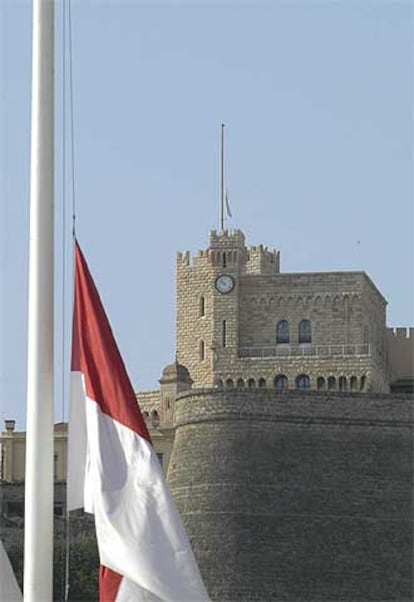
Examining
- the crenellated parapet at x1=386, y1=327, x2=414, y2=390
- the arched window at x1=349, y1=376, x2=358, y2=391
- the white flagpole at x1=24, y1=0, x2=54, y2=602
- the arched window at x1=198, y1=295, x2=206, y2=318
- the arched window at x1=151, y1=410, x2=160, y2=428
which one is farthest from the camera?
the crenellated parapet at x1=386, y1=327, x2=414, y2=390

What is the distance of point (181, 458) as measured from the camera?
51.1 meters

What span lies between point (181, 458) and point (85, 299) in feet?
141

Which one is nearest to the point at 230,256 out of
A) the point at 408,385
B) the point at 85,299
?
the point at 408,385

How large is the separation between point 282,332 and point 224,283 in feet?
8.79

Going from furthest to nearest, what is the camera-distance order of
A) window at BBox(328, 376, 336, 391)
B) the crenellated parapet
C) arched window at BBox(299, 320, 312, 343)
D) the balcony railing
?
1. the crenellated parapet
2. arched window at BBox(299, 320, 312, 343)
3. the balcony railing
4. window at BBox(328, 376, 336, 391)

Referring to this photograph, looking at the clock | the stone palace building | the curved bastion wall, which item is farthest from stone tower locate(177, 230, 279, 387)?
the curved bastion wall

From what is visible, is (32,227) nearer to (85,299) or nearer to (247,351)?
(85,299)

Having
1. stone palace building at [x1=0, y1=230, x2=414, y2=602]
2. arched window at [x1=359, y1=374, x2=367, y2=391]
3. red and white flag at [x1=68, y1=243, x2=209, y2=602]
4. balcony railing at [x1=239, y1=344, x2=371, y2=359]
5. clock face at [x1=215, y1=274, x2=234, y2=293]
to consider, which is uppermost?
clock face at [x1=215, y1=274, x2=234, y2=293]

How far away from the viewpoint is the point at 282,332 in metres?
70.1

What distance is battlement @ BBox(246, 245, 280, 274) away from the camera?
2883 inches

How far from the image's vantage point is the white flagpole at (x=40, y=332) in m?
7.72

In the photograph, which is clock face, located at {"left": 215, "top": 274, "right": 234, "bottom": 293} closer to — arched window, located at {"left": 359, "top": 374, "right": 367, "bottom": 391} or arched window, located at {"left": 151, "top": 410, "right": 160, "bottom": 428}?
arched window, located at {"left": 151, "top": 410, "right": 160, "bottom": 428}

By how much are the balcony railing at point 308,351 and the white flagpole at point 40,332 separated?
200 feet

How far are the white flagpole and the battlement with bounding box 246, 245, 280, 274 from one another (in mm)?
64745
